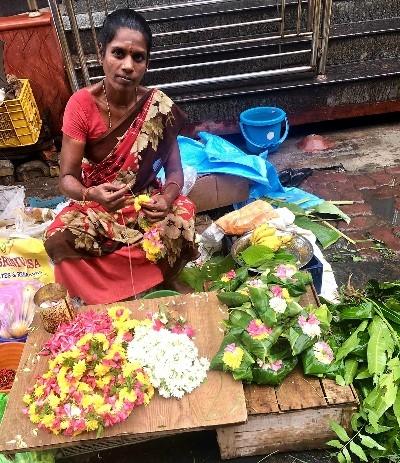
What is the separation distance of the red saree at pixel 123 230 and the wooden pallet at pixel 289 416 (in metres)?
1.03

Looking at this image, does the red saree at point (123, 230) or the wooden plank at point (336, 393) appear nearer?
the wooden plank at point (336, 393)

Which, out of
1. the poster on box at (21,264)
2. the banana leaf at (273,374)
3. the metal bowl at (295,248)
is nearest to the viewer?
the banana leaf at (273,374)

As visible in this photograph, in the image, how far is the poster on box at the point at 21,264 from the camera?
325 cm

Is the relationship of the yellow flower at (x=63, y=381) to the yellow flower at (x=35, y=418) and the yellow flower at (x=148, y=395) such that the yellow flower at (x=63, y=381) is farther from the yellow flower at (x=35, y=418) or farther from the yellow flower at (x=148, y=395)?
the yellow flower at (x=148, y=395)

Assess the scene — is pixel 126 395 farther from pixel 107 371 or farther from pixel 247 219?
pixel 247 219

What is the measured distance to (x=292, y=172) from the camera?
14.7 feet

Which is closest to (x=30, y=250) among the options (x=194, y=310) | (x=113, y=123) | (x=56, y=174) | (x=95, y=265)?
(x=95, y=265)

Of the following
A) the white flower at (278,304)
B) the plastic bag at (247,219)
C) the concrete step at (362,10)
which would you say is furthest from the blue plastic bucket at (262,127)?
the white flower at (278,304)

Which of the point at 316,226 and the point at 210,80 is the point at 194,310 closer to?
the point at 316,226

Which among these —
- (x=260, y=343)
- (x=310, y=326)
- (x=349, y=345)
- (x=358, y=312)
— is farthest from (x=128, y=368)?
(x=358, y=312)

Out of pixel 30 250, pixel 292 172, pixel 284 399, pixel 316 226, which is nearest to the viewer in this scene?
pixel 284 399

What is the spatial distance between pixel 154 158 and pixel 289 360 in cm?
151

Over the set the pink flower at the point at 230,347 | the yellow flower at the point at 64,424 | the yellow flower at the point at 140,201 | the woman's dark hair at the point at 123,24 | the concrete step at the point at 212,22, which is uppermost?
the woman's dark hair at the point at 123,24

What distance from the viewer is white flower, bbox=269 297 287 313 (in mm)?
2223
